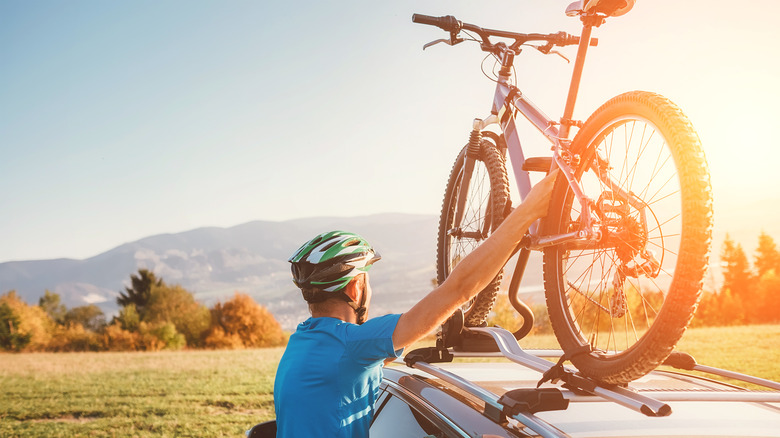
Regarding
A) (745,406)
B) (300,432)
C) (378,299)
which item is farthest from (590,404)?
(378,299)

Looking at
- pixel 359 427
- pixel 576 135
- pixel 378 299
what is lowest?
pixel 378 299

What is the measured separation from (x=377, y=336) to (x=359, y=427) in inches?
17.2

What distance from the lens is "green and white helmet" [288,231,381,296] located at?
7.87 feet

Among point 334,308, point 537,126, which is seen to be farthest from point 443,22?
point 334,308

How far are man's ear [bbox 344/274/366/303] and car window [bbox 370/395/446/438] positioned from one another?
0.54 m

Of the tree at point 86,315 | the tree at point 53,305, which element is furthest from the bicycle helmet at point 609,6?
the tree at point 86,315

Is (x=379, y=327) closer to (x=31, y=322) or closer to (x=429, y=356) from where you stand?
(x=429, y=356)

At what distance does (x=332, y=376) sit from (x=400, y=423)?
1.85ft

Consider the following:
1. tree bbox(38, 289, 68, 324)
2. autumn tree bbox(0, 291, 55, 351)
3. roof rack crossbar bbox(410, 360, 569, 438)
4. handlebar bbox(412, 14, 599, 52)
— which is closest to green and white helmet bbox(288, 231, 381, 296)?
roof rack crossbar bbox(410, 360, 569, 438)

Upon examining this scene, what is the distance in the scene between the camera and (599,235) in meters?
2.36

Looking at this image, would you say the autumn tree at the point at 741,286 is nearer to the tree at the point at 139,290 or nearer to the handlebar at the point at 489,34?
the handlebar at the point at 489,34

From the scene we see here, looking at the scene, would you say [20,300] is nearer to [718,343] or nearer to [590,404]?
[718,343]

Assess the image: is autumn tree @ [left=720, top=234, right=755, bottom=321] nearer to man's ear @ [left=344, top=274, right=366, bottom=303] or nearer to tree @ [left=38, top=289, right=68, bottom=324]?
man's ear @ [left=344, top=274, right=366, bottom=303]

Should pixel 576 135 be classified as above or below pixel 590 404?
above
